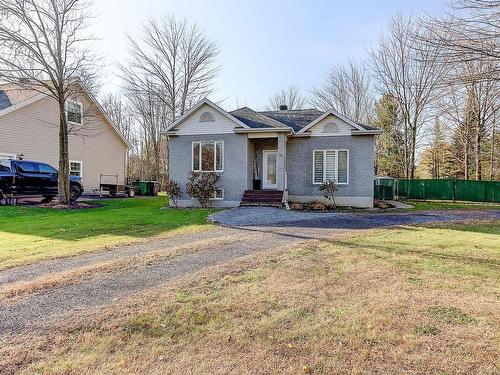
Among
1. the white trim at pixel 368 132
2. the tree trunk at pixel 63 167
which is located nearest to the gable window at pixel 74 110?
the tree trunk at pixel 63 167

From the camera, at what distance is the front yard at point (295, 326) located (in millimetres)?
2850

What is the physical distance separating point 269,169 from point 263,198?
272cm

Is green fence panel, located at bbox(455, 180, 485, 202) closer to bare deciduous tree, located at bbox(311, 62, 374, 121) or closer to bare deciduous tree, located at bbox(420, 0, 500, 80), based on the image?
bare deciduous tree, located at bbox(311, 62, 374, 121)

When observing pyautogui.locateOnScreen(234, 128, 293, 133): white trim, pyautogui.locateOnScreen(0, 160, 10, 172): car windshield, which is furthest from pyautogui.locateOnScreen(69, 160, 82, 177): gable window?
pyautogui.locateOnScreen(234, 128, 293, 133): white trim

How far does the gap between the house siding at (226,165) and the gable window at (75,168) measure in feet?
28.2

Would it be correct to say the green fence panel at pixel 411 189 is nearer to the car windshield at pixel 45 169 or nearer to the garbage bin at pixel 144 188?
the garbage bin at pixel 144 188

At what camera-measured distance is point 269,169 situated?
59.5 ft

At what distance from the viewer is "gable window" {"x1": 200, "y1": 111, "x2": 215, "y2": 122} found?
16.6 metres

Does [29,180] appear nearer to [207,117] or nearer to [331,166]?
[207,117]

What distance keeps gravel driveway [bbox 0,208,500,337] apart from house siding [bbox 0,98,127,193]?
45.1 feet

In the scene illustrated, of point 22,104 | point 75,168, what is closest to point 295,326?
point 22,104

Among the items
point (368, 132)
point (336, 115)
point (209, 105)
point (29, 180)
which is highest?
point (209, 105)

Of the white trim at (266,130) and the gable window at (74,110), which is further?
the gable window at (74,110)

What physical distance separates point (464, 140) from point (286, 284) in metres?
28.6
